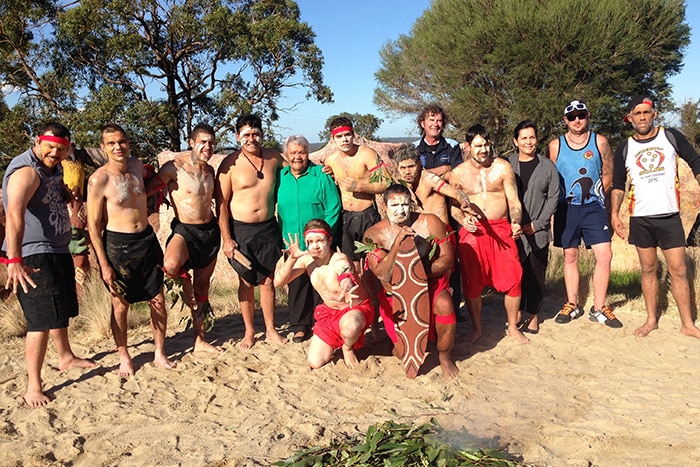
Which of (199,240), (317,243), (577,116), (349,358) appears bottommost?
(349,358)

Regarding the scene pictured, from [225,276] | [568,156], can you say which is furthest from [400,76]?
[568,156]

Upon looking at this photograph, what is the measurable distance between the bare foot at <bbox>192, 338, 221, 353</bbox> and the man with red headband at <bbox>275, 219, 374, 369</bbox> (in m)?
0.93

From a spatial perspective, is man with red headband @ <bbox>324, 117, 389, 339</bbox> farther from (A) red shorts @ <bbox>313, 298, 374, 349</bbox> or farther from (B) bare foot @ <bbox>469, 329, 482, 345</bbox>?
(B) bare foot @ <bbox>469, 329, 482, 345</bbox>

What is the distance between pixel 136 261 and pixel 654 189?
419 centimetres

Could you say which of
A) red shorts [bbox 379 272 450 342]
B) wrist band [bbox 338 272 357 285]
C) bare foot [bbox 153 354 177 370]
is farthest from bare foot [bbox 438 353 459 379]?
bare foot [bbox 153 354 177 370]

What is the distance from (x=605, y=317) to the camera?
5.29 meters

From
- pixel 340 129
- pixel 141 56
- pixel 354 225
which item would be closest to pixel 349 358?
pixel 354 225

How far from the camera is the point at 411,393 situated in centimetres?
406

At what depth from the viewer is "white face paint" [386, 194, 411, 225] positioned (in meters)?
4.10

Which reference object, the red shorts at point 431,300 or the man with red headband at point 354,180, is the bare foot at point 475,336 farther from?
the man with red headband at point 354,180

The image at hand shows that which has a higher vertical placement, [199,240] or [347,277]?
[199,240]

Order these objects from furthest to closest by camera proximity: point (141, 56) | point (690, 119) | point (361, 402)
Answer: point (690, 119) → point (141, 56) → point (361, 402)

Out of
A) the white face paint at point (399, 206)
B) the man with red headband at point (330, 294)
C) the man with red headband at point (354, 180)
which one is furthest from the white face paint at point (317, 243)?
the man with red headband at point (354, 180)

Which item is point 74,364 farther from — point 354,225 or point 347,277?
point 354,225
